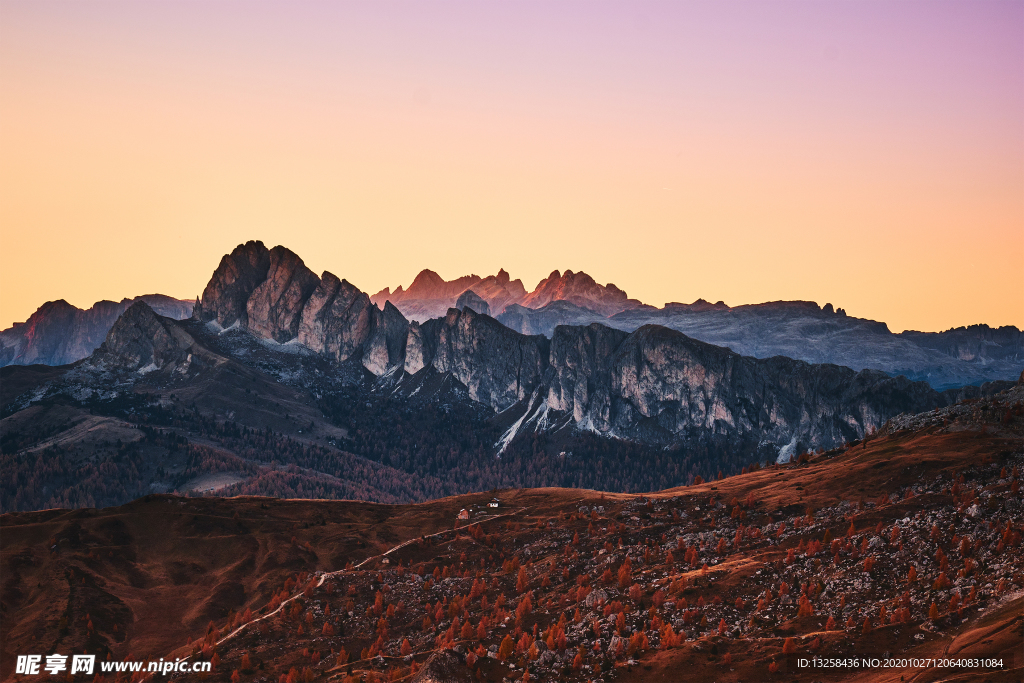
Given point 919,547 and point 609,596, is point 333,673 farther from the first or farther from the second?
point 919,547

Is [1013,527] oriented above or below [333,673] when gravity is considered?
above

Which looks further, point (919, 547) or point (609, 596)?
point (609, 596)

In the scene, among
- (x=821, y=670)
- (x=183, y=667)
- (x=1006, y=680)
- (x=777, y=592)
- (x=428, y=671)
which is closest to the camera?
(x=1006, y=680)

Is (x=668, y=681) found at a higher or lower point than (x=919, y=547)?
lower

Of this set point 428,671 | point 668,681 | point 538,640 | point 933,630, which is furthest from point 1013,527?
point 428,671

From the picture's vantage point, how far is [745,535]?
620ft

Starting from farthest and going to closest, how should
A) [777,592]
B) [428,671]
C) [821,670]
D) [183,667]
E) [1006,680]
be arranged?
1. [183,667]
2. [777,592]
3. [428,671]
4. [821,670]
5. [1006,680]

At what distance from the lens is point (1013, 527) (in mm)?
141000

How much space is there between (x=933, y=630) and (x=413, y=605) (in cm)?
11255

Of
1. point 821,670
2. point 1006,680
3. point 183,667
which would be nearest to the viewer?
point 1006,680

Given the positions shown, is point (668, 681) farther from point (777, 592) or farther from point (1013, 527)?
point (1013, 527)

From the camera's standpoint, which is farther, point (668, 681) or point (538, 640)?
point (538, 640)

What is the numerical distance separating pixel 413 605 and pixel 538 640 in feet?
187

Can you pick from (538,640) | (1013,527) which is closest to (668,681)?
(538,640)
